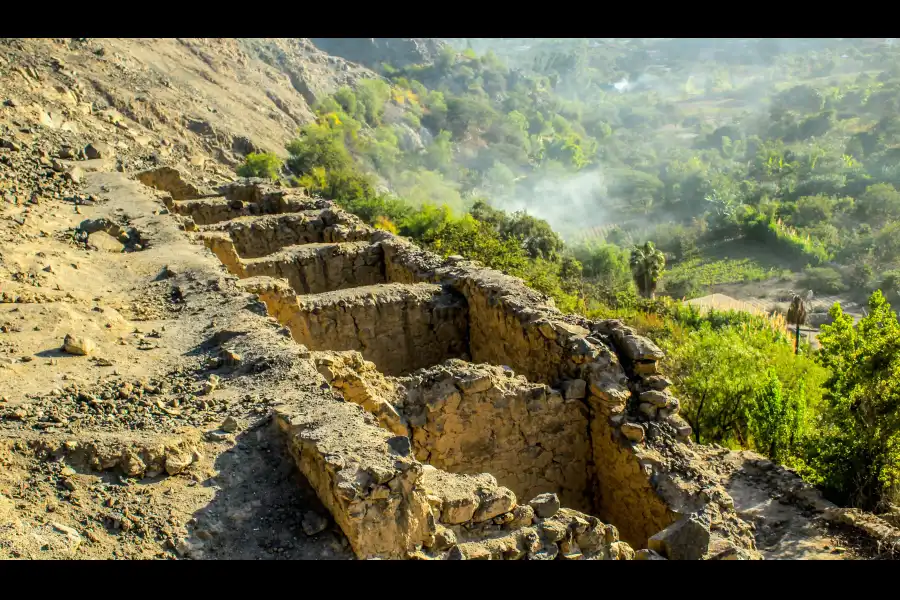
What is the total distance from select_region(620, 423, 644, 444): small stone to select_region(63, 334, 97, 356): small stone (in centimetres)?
590

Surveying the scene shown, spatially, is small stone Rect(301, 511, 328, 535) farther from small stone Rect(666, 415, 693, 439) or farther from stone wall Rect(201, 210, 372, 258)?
stone wall Rect(201, 210, 372, 258)

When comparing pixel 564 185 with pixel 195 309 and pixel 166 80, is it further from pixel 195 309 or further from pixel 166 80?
pixel 195 309

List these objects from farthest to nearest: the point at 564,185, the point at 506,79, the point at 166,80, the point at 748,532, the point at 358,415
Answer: the point at 506,79 < the point at 564,185 < the point at 166,80 < the point at 748,532 < the point at 358,415

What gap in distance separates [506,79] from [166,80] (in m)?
95.5

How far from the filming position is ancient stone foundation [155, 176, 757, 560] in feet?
19.2

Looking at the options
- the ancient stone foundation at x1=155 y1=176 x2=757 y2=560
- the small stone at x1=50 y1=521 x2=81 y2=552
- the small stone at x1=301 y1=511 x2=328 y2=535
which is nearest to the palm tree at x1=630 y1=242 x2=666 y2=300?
the ancient stone foundation at x1=155 y1=176 x2=757 y2=560

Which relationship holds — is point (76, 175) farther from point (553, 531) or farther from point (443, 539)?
point (553, 531)

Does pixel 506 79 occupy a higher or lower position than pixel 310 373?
higher

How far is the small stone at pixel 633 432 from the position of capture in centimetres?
862

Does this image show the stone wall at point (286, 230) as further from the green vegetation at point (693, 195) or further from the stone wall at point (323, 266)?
the green vegetation at point (693, 195)

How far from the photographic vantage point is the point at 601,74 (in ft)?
536

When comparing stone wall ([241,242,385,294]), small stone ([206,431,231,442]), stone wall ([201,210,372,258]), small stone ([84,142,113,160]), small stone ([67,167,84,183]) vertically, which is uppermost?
small stone ([84,142,113,160])

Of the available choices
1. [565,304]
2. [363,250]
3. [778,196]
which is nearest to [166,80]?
[565,304]

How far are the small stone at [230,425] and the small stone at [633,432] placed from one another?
4.18m
